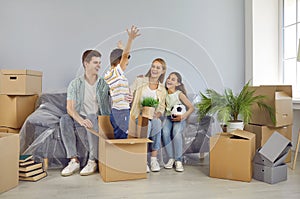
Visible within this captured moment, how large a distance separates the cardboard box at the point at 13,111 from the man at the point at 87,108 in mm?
490

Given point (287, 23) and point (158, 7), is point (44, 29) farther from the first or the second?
point (287, 23)

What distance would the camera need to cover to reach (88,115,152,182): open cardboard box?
2105 millimetres

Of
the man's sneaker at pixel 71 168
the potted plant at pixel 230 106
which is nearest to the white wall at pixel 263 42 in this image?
the potted plant at pixel 230 106

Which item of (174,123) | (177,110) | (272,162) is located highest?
(177,110)

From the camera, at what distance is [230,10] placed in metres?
3.69

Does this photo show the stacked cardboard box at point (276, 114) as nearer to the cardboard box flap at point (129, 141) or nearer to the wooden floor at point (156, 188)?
the wooden floor at point (156, 188)

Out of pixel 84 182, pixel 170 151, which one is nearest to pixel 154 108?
pixel 170 151

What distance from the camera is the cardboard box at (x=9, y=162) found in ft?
6.26

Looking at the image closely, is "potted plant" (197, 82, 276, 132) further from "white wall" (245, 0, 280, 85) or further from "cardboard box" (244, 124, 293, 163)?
"white wall" (245, 0, 280, 85)

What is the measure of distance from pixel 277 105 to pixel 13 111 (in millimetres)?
2231

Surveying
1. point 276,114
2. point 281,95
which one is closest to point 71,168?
point 276,114

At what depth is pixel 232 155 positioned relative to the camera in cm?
217

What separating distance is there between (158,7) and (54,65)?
132 cm

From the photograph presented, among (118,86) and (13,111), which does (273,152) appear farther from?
(13,111)
